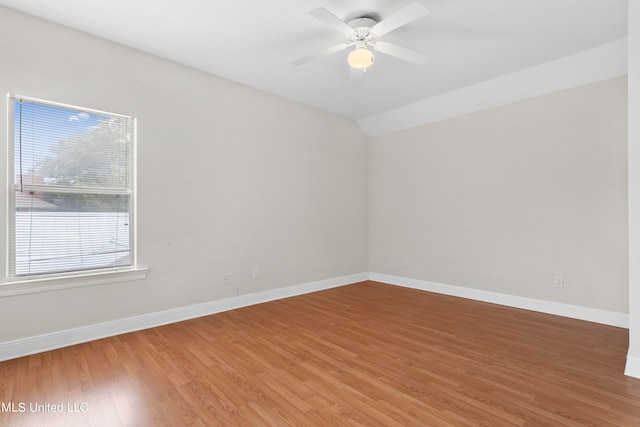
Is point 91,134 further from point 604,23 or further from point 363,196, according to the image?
point 604,23

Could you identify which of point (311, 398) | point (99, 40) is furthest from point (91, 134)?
point (311, 398)

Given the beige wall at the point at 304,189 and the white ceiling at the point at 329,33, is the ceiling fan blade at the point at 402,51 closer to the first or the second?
the white ceiling at the point at 329,33

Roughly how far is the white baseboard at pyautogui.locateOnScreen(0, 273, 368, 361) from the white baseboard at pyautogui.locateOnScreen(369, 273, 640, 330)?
177cm

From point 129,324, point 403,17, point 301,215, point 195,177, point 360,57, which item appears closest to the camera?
point 403,17

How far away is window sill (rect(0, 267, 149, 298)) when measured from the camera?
2496mm

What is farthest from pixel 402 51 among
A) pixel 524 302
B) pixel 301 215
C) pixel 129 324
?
pixel 129 324

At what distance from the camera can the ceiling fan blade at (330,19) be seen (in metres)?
2.12

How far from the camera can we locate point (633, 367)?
2.20 m

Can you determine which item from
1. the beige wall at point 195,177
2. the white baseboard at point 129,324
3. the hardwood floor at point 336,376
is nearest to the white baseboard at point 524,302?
the hardwood floor at point 336,376

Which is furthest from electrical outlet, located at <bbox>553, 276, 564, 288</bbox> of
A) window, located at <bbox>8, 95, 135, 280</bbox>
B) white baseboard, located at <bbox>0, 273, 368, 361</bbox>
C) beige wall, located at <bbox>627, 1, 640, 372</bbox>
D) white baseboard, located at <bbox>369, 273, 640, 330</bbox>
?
window, located at <bbox>8, 95, 135, 280</bbox>

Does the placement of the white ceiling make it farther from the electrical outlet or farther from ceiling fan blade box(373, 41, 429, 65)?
the electrical outlet

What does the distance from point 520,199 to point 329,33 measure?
10.2 ft

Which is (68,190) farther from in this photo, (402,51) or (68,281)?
(402,51)

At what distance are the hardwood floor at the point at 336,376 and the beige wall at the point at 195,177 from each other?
1.52 feet
